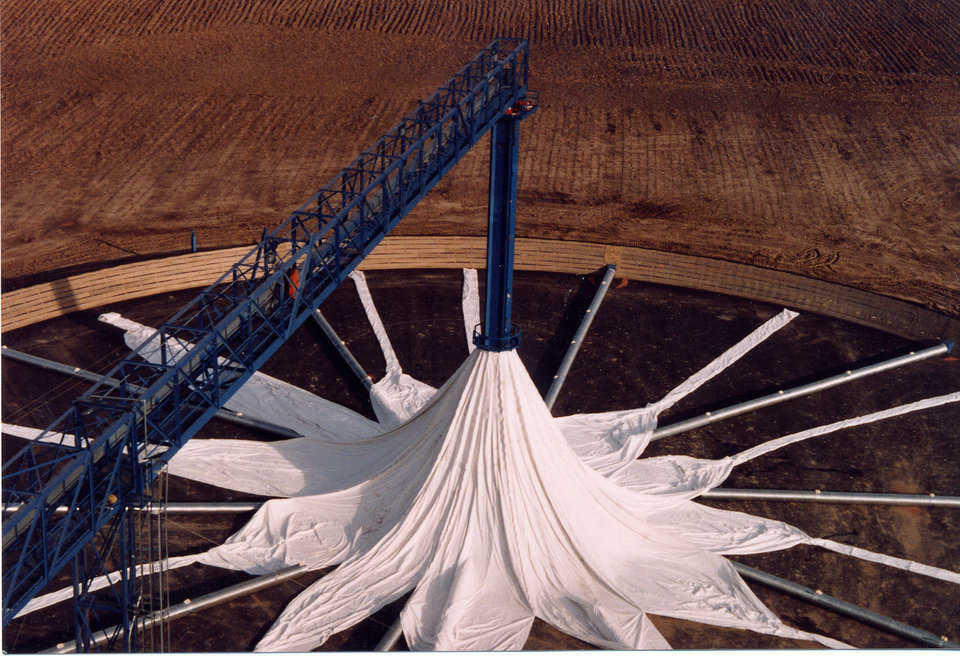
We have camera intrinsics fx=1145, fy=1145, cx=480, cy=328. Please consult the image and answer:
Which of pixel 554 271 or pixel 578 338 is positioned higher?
pixel 554 271

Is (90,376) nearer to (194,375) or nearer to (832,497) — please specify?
(194,375)

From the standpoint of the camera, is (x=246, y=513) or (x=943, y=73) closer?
(x=246, y=513)

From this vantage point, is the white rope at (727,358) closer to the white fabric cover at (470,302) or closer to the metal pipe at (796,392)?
the metal pipe at (796,392)

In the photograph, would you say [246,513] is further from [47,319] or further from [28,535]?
[47,319]

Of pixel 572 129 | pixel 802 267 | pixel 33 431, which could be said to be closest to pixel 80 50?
pixel 572 129

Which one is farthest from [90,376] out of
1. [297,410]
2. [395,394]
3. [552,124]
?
[552,124]
